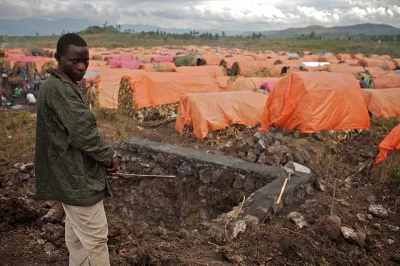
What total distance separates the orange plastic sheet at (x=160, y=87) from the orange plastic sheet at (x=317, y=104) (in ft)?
15.4

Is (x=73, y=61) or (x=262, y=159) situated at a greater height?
(x=73, y=61)

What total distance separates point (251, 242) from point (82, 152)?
208cm

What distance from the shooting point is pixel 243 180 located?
5.57 meters

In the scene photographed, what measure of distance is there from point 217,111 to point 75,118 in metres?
7.24

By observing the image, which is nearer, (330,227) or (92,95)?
(330,227)

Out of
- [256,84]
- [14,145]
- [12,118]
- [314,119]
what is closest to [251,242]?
[314,119]

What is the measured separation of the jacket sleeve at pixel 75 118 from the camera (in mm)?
2219

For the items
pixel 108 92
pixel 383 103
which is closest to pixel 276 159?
pixel 383 103

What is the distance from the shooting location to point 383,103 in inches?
428

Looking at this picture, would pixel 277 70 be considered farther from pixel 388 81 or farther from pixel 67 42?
pixel 67 42

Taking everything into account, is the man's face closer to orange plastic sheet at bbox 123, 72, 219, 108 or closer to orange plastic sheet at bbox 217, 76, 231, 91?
orange plastic sheet at bbox 123, 72, 219, 108

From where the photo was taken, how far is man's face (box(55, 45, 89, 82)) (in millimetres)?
2330

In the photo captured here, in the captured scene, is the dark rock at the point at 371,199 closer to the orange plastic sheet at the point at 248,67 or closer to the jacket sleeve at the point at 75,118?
the jacket sleeve at the point at 75,118

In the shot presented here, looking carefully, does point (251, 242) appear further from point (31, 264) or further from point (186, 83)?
point (186, 83)
